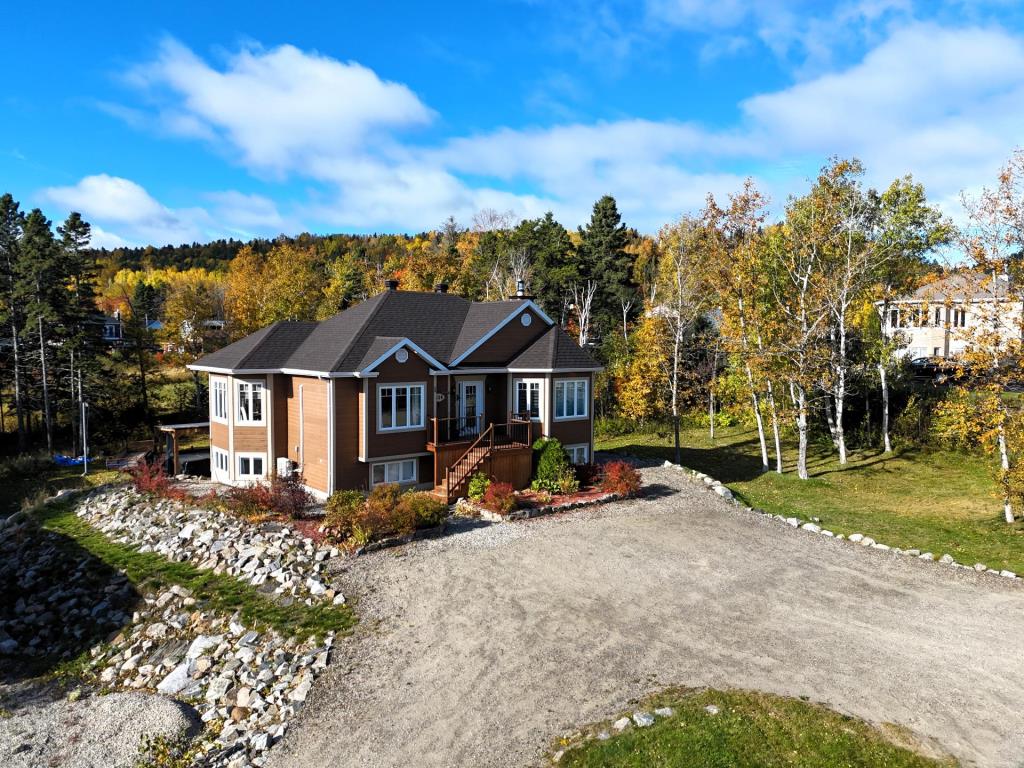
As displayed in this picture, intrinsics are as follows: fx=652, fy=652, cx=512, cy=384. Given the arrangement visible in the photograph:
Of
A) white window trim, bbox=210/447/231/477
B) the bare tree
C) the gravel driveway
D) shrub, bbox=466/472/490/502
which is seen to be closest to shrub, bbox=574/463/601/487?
shrub, bbox=466/472/490/502

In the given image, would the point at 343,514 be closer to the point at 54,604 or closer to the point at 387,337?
the point at 54,604

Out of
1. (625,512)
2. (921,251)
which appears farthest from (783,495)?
(921,251)

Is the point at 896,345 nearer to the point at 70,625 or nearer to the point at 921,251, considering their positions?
the point at 921,251

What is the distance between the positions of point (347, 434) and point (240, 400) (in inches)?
207

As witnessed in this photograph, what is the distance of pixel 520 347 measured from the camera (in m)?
26.6

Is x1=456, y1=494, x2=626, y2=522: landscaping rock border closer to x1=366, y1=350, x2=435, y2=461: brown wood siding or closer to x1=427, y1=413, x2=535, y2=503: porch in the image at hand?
x1=427, y1=413, x2=535, y2=503: porch

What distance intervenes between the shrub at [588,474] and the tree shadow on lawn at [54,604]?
586 inches

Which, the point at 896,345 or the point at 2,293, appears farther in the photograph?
the point at 2,293

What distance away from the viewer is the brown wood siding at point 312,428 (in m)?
22.2

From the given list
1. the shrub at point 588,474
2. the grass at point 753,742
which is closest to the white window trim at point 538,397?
the shrub at point 588,474

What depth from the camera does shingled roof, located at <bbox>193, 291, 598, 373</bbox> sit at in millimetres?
23594

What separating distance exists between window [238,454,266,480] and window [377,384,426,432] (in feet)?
18.6

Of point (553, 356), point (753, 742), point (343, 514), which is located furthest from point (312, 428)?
point (753, 742)

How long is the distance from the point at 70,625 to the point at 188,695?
20.1 feet
